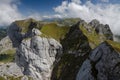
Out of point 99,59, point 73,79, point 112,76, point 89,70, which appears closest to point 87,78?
point 89,70

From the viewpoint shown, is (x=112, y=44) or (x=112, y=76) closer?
(x=112, y=76)

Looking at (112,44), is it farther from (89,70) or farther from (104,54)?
(89,70)

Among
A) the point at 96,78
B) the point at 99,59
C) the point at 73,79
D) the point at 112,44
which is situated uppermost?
the point at 112,44

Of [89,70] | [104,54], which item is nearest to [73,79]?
[89,70]

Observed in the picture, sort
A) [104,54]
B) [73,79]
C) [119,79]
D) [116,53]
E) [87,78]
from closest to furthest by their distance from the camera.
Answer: [119,79]
[116,53]
[104,54]
[87,78]
[73,79]

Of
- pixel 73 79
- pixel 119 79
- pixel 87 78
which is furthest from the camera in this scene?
pixel 73 79

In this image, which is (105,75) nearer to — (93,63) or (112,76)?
(112,76)

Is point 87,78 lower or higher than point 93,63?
lower
